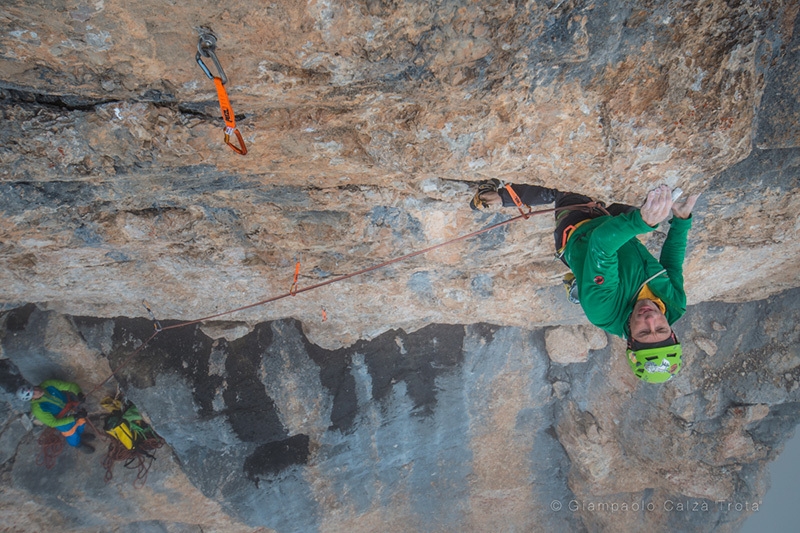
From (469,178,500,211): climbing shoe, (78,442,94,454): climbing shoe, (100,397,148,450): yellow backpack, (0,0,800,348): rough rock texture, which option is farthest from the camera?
(78,442,94,454): climbing shoe

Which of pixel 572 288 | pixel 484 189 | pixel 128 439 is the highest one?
pixel 484 189

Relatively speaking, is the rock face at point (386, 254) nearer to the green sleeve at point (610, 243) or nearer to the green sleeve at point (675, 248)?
the green sleeve at point (675, 248)

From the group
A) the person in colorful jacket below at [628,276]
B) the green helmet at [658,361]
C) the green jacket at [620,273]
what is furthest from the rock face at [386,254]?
the green helmet at [658,361]

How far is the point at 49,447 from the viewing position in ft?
21.7

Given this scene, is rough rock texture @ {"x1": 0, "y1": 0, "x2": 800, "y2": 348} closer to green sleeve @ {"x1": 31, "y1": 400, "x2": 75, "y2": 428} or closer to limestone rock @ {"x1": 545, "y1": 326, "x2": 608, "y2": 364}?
limestone rock @ {"x1": 545, "y1": 326, "x2": 608, "y2": 364}

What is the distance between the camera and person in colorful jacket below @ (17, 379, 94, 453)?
6027 millimetres

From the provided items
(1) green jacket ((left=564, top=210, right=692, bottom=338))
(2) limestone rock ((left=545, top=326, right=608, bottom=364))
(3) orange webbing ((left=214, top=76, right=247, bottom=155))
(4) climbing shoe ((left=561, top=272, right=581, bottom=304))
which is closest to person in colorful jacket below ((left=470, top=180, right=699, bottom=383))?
(1) green jacket ((left=564, top=210, right=692, bottom=338))

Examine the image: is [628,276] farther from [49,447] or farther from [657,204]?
[49,447]

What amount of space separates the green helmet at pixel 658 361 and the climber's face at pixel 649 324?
0.23ft

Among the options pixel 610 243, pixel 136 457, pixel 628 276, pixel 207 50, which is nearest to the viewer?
pixel 207 50

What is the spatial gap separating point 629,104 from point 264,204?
255cm

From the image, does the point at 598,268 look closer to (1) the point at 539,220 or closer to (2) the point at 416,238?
(1) the point at 539,220

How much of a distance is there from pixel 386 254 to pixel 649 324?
216cm

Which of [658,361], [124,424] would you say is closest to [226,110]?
[658,361]
